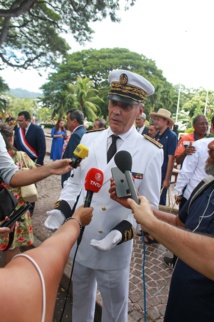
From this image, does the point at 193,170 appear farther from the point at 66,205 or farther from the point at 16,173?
the point at 16,173

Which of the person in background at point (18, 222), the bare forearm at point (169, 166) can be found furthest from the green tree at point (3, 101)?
the bare forearm at point (169, 166)

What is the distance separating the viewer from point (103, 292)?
1933 millimetres

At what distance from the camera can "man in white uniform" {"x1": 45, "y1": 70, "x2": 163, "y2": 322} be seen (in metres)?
1.88

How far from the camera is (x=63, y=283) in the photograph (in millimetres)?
3035

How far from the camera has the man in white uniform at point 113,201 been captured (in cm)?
188

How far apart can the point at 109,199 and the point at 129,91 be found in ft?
2.89

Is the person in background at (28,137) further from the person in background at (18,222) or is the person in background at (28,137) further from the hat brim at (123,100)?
the hat brim at (123,100)

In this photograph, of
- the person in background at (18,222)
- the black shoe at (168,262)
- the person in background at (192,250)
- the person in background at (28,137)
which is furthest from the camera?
the person in background at (28,137)

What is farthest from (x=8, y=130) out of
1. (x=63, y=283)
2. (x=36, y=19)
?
(x=36, y=19)

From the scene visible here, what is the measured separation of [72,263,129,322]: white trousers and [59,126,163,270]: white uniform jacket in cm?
8

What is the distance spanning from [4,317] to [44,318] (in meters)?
0.17

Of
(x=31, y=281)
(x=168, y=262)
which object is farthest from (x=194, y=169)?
(x=31, y=281)

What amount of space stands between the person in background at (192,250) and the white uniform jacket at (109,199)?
14.6 inches

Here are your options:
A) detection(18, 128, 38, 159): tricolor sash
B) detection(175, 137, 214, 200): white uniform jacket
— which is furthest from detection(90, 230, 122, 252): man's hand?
detection(18, 128, 38, 159): tricolor sash
